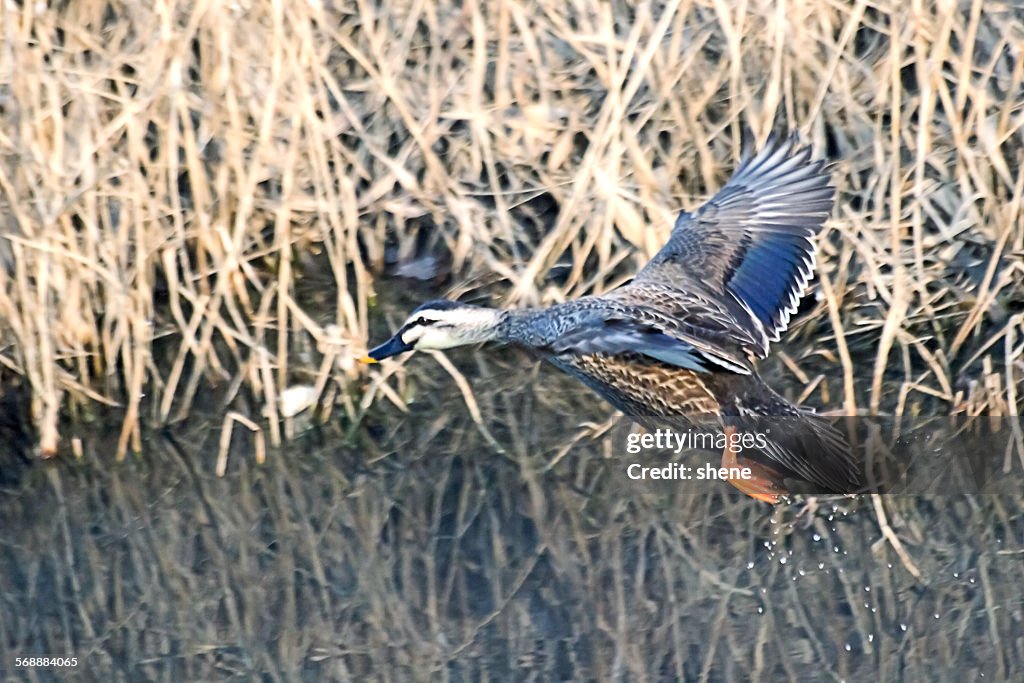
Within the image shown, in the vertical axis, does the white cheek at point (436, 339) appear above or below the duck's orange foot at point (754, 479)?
above

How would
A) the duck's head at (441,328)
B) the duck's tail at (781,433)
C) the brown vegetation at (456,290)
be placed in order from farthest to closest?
the duck's head at (441,328)
the brown vegetation at (456,290)
the duck's tail at (781,433)

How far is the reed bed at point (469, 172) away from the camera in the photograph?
183 inches

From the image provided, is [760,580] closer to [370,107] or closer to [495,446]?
[495,446]

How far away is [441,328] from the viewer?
4188 millimetres

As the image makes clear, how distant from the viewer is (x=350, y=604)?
4.10 metres

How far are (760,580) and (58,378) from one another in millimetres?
2169

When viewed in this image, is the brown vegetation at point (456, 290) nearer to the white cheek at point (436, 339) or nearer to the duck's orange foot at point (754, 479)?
the duck's orange foot at point (754, 479)

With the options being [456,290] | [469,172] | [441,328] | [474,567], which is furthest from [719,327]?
[469,172]

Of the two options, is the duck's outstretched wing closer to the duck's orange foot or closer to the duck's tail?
the duck's tail

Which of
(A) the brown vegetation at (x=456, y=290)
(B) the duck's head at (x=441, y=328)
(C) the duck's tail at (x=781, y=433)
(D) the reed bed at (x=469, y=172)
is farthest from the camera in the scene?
(D) the reed bed at (x=469, y=172)

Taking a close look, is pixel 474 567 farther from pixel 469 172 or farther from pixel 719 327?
pixel 469 172

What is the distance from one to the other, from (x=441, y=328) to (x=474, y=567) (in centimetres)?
65

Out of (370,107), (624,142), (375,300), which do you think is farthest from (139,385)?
(624,142)

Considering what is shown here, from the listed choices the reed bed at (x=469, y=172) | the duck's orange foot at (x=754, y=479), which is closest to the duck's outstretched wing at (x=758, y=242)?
→ the duck's orange foot at (x=754, y=479)
